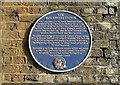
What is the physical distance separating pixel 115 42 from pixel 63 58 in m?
0.80

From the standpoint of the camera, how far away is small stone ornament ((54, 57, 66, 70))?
7.02 meters

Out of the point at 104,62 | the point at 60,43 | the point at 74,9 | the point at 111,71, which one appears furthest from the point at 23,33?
the point at 111,71

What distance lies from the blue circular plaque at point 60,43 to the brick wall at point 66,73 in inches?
3.6

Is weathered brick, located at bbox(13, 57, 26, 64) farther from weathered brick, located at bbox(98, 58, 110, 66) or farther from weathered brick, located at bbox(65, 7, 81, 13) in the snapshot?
weathered brick, located at bbox(98, 58, 110, 66)

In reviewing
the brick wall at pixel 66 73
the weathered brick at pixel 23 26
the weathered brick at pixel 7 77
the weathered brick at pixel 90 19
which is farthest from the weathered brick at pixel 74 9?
the weathered brick at pixel 7 77

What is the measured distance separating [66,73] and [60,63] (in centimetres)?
17

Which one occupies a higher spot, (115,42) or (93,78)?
(115,42)

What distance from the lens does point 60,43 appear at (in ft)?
23.1

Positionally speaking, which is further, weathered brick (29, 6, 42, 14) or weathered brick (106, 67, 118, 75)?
weathered brick (29, 6, 42, 14)

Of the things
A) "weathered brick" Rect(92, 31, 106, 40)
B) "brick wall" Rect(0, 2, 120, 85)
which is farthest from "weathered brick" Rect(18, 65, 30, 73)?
"weathered brick" Rect(92, 31, 106, 40)

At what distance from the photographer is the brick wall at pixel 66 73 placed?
705cm

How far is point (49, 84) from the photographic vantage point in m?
7.02

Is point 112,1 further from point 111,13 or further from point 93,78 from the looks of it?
point 93,78

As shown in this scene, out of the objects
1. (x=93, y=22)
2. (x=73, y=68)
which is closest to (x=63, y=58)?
(x=73, y=68)
